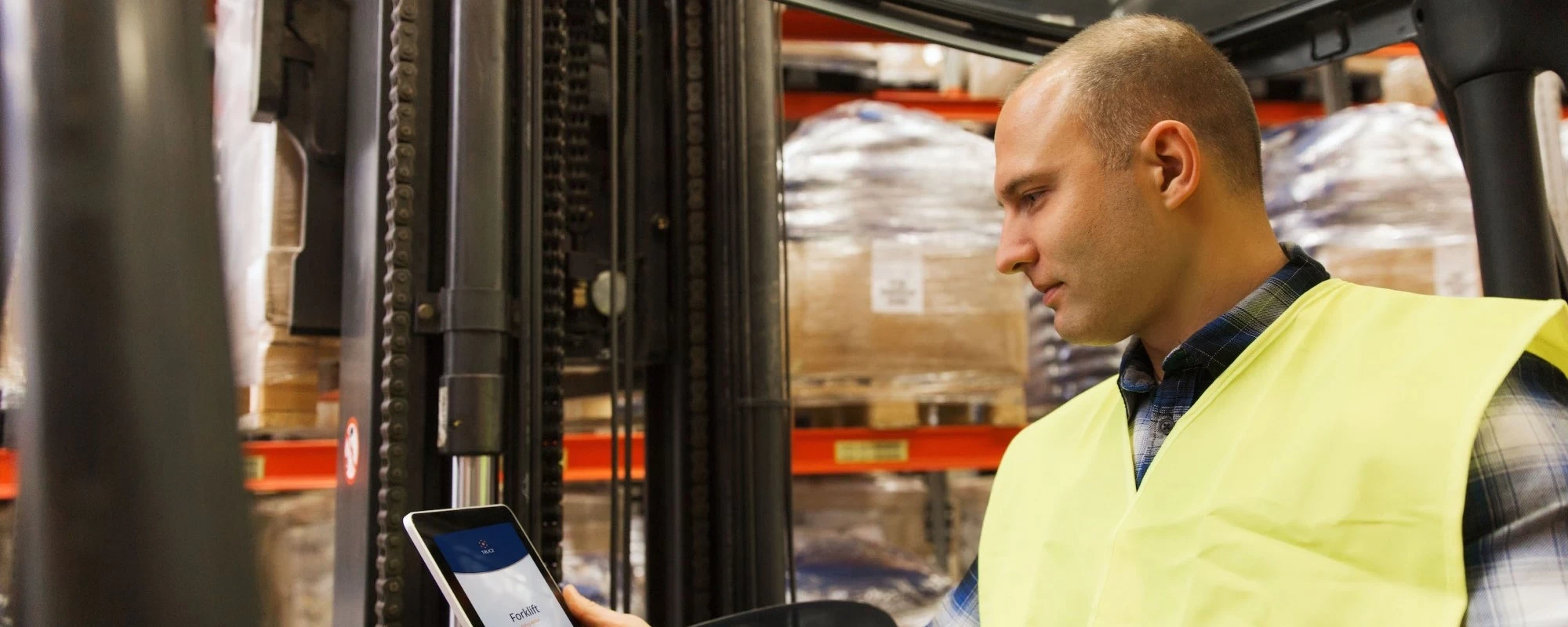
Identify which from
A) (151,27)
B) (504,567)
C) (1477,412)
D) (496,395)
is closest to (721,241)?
(496,395)

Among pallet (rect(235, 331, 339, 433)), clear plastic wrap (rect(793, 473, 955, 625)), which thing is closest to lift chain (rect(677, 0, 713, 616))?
pallet (rect(235, 331, 339, 433))

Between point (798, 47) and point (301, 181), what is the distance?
2145mm

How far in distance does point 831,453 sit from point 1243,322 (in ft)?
6.82

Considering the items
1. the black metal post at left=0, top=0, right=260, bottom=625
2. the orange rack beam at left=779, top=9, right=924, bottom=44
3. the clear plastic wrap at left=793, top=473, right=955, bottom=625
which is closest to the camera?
the black metal post at left=0, top=0, right=260, bottom=625

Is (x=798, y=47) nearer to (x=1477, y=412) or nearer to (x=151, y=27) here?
(x=1477, y=412)

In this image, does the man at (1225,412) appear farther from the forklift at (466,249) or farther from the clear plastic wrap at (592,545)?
the clear plastic wrap at (592,545)

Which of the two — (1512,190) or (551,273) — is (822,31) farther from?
(1512,190)

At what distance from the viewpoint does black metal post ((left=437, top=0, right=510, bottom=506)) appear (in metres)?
1.61

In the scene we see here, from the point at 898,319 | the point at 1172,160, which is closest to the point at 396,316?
the point at 1172,160

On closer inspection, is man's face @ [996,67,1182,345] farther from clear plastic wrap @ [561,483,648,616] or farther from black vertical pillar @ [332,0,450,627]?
clear plastic wrap @ [561,483,648,616]

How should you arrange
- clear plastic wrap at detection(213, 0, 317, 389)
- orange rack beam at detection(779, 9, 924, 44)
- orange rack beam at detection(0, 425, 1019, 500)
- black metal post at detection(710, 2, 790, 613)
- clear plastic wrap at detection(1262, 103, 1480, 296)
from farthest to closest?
1. orange rack beam at detection(779, 9, 924, 44)
2. orange rack beam at detection(0, 425, 1019, 500)
3. clear plastic wrap at detection(1262, 103, 1480, 296)
4. black metal post at detection(710, 2, 790, 613)
5. clear plastic wrap at detection(213, 0, 317, 389)

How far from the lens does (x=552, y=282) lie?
1.78 meters

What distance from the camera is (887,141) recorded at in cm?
303

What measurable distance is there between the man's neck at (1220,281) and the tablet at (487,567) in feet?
2.67
